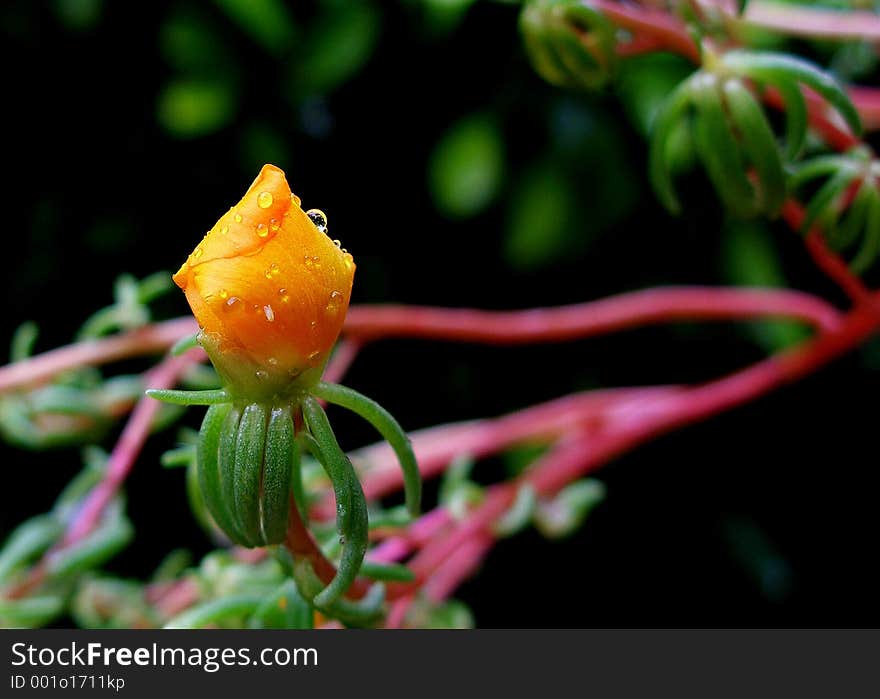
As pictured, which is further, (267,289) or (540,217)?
(540,217)

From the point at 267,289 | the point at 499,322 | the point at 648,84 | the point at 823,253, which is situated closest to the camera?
the point at 267,289

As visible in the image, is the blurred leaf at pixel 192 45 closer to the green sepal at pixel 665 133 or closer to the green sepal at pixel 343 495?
the green sepal at pixel 665 133

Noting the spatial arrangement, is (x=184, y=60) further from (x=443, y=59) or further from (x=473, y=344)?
(x=473, y=344)

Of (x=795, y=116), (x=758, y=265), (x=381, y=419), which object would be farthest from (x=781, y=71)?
(x=758, y=265)

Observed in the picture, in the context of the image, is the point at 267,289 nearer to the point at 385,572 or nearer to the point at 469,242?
the point at 385,572
